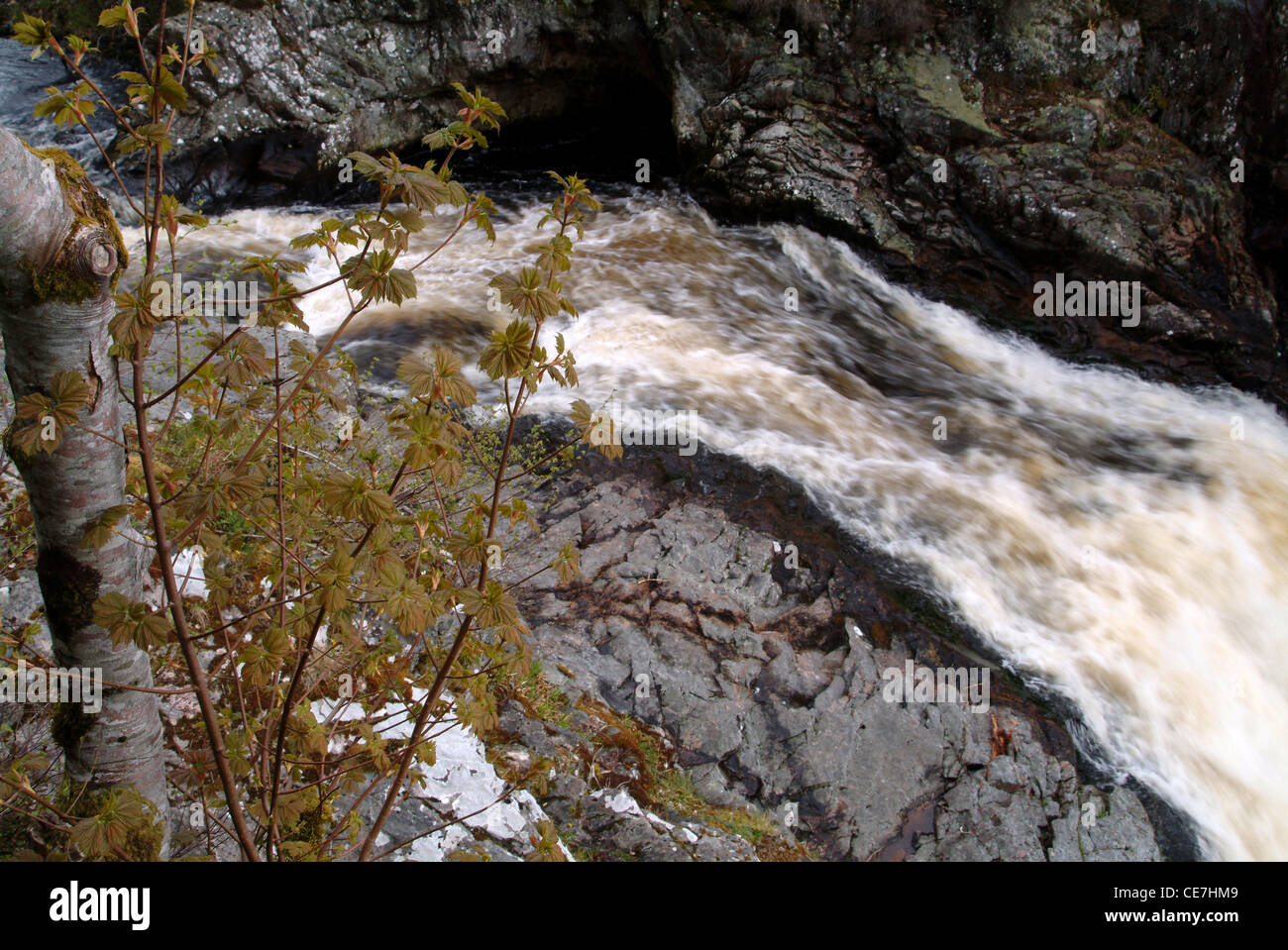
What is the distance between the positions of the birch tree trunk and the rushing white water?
436 centimetres

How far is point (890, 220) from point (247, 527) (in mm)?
7895

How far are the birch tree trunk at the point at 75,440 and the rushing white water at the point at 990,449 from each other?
4.36 m

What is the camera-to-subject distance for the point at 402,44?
9.89 meters

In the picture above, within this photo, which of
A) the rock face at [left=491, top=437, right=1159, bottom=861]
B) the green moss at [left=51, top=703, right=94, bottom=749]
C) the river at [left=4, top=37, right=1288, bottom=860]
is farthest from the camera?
the river at [left=4, top=37, right=1288, bottom=860]

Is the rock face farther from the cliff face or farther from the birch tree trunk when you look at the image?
the cliff face

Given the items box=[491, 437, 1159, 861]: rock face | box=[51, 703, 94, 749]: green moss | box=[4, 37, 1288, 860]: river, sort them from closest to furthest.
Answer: box=[51, 703, 94, 749]: green moss → box=[491, 437, 1159, 861]: rock face → box=[4, 37, 1288, 860]: river

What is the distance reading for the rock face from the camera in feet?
13.7

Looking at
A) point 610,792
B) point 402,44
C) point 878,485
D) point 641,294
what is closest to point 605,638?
point 610,792

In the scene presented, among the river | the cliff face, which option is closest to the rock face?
the river

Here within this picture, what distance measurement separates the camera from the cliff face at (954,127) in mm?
8812

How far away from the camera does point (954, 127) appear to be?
920cm

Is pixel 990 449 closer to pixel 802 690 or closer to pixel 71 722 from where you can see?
pixel 802 690

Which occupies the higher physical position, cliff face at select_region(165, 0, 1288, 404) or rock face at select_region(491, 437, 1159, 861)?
cliff face at select_region(165, 0, 1288, 404)

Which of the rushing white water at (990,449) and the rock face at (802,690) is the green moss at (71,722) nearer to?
the rock face at (802,690)
